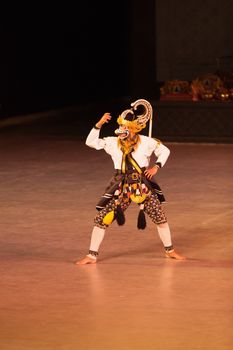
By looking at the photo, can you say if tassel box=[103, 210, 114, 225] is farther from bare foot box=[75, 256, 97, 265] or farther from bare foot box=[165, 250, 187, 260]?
bare foot box=[165, 250, 187, 260]

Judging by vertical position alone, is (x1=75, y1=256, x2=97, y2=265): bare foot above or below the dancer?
below

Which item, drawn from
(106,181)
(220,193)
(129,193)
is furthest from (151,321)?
(106,181)

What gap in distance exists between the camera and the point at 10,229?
12.5 meters

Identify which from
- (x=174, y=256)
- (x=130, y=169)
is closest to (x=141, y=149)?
(x=130, y=169)

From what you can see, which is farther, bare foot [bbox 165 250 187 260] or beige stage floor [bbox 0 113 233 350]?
bare foot [bbox 165 250 187 260]

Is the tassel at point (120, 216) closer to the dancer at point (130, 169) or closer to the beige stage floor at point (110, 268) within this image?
the dancer at point (130, 169)

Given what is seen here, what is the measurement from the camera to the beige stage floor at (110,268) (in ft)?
27.5

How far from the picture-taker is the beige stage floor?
8.38 m

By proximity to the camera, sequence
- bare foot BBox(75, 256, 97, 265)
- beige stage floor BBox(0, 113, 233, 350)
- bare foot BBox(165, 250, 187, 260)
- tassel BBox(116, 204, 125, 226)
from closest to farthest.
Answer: beige stage floor BBox(0, 113, 233, 350) → tassel BBox(116, 204, 125, 226) → bare foot BBox(75, 256, 97, 265) → bare foot BBox(165, 250, 187, 260)

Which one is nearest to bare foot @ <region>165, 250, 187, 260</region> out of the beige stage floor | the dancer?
the beige stage floor

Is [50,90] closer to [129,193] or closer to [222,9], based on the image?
[222,9]

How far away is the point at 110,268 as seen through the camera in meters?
10.6

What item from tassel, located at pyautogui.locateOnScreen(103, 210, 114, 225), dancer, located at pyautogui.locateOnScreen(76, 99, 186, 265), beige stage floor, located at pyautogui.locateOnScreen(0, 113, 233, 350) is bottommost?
beige stage floor, located at pyautogui.locateOnScreen(0, 113, 233, 350)

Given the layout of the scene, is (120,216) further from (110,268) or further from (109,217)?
(110,268)
